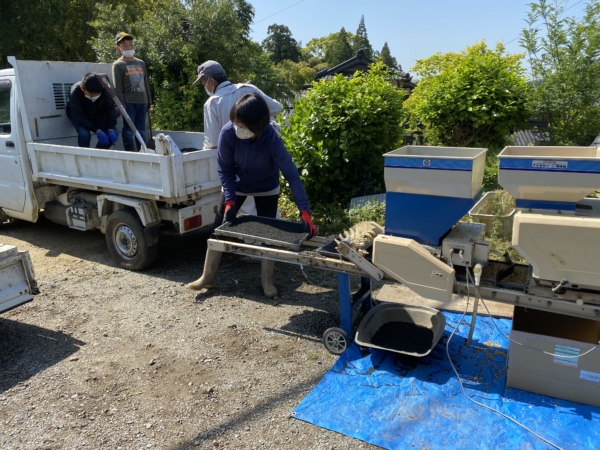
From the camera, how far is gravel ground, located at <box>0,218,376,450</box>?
314cm

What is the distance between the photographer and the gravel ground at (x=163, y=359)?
314cm

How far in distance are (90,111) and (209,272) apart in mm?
3070

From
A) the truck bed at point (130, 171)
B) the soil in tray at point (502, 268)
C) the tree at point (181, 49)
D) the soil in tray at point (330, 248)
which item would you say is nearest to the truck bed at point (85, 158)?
the truck bed at point (130, 171)

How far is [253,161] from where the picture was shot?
4.51m

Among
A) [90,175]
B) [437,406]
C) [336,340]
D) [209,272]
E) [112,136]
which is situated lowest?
[437,406]

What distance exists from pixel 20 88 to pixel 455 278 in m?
5.71

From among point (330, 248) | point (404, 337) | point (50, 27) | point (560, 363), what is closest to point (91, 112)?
point (330, 248)

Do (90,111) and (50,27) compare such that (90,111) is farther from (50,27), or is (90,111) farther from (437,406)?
Result: (50,27)

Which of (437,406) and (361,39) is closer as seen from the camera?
(437,406)

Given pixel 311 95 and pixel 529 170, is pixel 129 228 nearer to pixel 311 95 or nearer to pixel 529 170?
pixel 311 95

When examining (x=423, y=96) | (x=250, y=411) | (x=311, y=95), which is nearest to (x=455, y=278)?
(x=250, y=411)

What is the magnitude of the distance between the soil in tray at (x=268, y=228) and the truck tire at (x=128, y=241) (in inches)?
64.1

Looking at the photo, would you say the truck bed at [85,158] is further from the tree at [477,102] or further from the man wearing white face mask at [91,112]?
the tree at [477,102]

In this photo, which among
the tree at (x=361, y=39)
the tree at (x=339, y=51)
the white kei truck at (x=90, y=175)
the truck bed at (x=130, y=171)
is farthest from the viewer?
the tree at (x=361, y=39)
